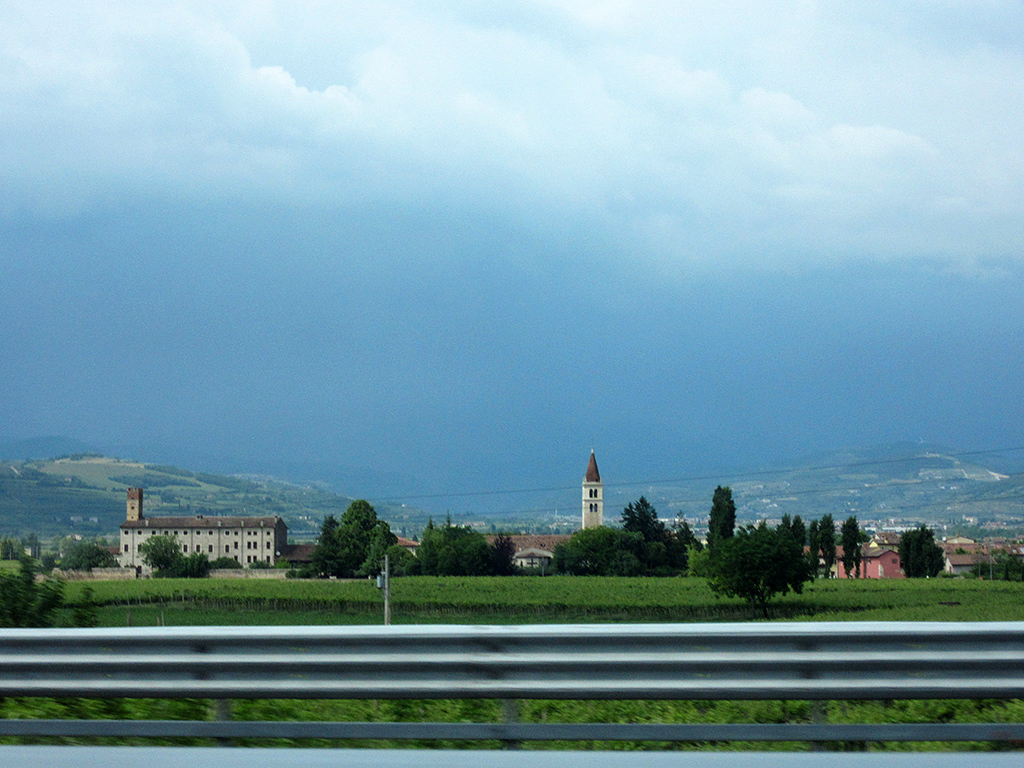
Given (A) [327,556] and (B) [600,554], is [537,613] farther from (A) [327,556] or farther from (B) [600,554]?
(B) [600,554]

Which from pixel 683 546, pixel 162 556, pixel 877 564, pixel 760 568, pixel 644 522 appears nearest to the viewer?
pixel 760 568

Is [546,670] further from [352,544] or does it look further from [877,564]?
[877,564]

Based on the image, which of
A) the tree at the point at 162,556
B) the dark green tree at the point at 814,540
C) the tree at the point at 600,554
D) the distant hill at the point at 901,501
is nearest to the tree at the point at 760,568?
the dark green tree at the point at 814,540

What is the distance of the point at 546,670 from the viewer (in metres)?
5.07

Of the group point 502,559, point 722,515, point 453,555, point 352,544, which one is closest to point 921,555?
point 722,515

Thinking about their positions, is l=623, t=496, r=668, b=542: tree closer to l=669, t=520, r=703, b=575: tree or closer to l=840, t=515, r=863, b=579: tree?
l=669, t=520, r=703, b=575: tree

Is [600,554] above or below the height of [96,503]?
below

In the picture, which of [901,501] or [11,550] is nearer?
[11,550]

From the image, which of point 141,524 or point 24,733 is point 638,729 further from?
point 141,524

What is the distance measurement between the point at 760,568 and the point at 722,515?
3963cm

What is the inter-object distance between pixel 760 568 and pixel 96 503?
121m

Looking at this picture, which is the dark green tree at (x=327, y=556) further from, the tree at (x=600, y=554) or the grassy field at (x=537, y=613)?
the tree at (x=600, y=554)

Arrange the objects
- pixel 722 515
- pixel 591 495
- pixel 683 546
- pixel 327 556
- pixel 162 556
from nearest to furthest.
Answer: pixel 162 556 → pixel 327 556 → pixel 722 515 → pixel 683 546 → pixel 591 495

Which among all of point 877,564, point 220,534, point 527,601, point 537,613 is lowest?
point 877,564
